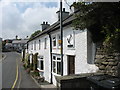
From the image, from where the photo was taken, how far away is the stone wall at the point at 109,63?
7090mm

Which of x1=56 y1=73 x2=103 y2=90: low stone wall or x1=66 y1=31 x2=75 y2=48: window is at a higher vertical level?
x1=66 y1=31 x2=75 y2=48: window

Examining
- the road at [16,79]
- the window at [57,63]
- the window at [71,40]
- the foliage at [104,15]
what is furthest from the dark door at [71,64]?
the road at [16,79]

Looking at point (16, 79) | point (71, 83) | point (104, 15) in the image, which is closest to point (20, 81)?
point (16, 79)

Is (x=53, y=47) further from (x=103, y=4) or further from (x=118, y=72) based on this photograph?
(x=103, y=4)

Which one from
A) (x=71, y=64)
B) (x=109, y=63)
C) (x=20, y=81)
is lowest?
(x=20, y=81)

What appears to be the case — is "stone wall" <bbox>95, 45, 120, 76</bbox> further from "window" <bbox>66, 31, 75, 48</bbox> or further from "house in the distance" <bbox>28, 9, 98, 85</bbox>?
"window" <bbox>66, 31, 75, 48</bbox>

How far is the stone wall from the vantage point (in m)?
7.09

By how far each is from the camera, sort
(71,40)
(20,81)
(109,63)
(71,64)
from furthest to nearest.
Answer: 1. (20,81)
2. (71,64)
3. (71,40)
4. (109,63)

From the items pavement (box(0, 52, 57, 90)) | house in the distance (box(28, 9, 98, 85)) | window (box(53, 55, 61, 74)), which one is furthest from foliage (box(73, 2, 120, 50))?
pavement (box(0, 52, 57, 90))

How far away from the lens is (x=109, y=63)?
7.41 m

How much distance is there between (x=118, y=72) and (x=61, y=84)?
2555mm

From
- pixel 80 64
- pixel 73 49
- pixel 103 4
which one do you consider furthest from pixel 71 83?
pixel 73 49

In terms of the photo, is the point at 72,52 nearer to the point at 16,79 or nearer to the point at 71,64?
the point at 71,64

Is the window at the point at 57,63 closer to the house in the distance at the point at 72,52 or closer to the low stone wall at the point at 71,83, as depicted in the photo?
the house in the distance at the point at 72,52
